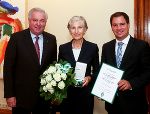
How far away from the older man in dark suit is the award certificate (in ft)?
2.07

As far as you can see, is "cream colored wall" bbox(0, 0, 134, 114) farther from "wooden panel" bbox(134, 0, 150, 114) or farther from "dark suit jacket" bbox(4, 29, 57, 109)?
"dark suit jacket" bbox(4, 29, 57, 109)

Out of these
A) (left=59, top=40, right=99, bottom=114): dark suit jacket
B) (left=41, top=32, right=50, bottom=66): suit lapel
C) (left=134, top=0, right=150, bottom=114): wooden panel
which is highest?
(left=134, top=0, right=150, bottom=114): wooden panel

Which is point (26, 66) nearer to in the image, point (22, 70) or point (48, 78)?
point (22, 70)

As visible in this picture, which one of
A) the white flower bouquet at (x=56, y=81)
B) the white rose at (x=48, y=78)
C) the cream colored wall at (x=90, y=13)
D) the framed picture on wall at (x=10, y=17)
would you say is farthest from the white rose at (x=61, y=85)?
the framed picture on wall at (x=10, y=17)

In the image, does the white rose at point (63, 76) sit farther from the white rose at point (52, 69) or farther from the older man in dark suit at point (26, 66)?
the older man in dark suit at point (26, 66)

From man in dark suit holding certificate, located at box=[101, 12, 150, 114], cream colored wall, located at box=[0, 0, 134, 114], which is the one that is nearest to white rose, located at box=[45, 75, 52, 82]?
man in dark suit holding certificate, located at box=[101, 12, 150, 114]

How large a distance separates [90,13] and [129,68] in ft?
4.43

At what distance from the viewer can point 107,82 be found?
8.48ft

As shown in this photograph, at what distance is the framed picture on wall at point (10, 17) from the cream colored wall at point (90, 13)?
0.54ft

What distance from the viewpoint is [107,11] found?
3609mm

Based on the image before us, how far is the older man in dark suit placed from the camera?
110 inches

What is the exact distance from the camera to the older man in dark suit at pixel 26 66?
110 inches

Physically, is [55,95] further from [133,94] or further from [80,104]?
[133,94]

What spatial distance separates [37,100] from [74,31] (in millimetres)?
853
